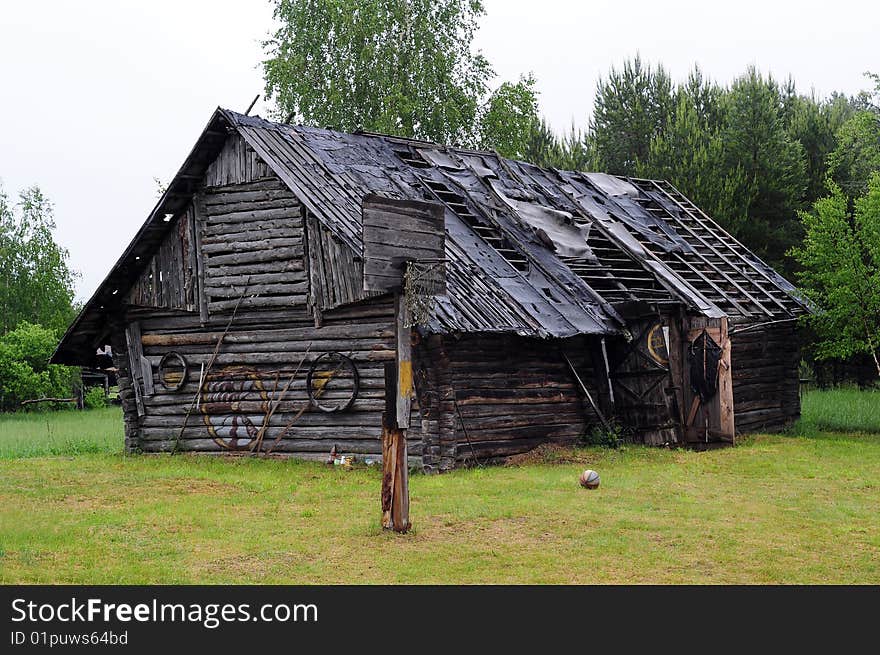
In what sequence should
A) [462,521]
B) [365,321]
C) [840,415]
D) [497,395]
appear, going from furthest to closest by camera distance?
[840,415] < [497,395] < [365,321] < [462,521]

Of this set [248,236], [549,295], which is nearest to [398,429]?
[248,236]

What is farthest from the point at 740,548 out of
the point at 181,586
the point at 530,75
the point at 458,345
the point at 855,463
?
the point at 530,75

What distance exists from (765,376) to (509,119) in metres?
17.7

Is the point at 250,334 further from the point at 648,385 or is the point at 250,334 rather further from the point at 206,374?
the point at 648,385

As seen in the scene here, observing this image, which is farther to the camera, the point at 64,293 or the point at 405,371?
the point at 64,293

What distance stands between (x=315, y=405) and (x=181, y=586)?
9.33 m

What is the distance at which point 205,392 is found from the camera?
20438mm

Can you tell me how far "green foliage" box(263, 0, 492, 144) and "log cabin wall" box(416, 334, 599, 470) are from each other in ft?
65.8

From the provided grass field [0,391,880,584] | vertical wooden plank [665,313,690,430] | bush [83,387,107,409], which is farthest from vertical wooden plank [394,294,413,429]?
bush [83,387,107,409]

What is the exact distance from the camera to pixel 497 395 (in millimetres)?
18828

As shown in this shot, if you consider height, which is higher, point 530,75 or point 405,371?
point 530,75

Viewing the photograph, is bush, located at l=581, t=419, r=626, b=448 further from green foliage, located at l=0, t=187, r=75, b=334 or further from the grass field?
green foliage, located at l=0, t=187, r=75, b=334

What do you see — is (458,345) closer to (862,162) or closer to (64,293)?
(862,162)
